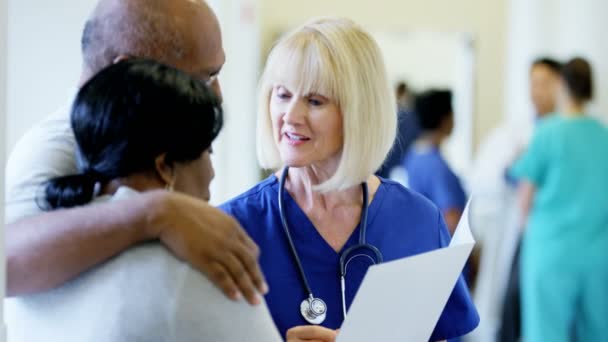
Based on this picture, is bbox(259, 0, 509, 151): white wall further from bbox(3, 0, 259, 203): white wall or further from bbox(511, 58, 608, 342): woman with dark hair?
bbox(3, 0, 259, 203): white wall

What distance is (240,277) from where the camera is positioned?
96 centimetres

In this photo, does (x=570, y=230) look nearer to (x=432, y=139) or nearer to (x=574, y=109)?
(x=574, y=109)

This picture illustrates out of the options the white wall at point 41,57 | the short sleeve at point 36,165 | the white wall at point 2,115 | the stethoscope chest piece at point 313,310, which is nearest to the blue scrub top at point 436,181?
the white wall at point 41,57

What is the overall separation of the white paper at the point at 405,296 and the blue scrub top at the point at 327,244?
23 centimetres

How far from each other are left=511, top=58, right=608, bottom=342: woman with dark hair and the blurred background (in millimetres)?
635

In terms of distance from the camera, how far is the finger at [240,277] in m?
0.95

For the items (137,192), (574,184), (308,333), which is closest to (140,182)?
(137,192)

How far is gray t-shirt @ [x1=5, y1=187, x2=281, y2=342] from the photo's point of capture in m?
0.92

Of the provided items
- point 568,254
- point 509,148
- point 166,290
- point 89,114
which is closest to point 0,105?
point 89,114

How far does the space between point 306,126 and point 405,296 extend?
1.58 feet

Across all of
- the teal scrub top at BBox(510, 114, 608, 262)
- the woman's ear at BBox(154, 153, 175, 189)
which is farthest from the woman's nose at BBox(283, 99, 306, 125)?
the teal scrub top at BBox(510, 114, 608, 262)

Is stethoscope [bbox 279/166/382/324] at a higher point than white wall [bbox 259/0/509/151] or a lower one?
higher

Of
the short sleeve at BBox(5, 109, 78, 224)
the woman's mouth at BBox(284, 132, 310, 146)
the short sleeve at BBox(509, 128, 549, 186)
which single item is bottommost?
the short sleeve at BBox(509, 128, 549, 186)

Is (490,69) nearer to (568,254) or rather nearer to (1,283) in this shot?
(568,254)
